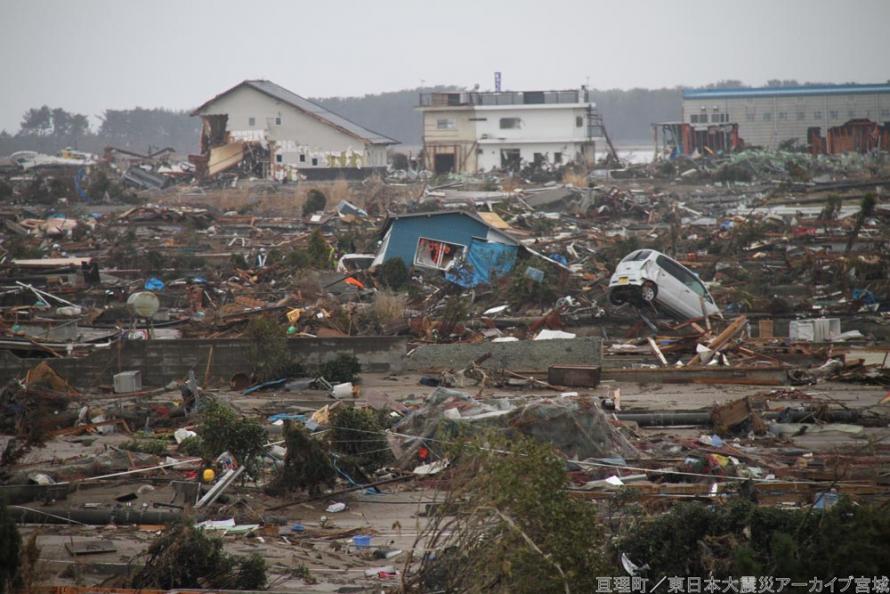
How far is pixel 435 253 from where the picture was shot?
2431 cm

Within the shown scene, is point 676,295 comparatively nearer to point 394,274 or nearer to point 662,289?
point 662,289

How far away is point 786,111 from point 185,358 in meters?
59.7

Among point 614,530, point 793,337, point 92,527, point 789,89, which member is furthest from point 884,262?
point 789,89

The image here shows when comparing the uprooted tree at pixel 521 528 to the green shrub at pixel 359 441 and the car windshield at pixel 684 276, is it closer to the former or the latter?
the green shrub at pixel 359 441

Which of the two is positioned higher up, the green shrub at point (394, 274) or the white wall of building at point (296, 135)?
the white wall of building at point (296, 135)

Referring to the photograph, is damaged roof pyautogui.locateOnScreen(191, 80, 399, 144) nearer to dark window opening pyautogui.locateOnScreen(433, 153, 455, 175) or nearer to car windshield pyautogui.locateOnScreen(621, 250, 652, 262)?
dark window opening pyautogui.locateOnScreen(433, 153, 455, 175)

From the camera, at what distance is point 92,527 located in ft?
31.0

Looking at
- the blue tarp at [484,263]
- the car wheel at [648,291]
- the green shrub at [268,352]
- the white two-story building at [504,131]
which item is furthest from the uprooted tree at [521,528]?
the white two-story building at [504,131]

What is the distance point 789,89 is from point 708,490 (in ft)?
215

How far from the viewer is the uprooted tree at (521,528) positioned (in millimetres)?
6441

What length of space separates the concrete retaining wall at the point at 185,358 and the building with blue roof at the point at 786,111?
55.4 metres

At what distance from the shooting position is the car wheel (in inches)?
758

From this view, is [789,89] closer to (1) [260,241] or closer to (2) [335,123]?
(2) [335,123]

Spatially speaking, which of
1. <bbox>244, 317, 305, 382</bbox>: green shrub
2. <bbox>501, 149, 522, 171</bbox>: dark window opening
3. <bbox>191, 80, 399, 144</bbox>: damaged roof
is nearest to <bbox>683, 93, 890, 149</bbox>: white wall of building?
<bbox>501, 149, 522, 171</bbox>: dark window opening
